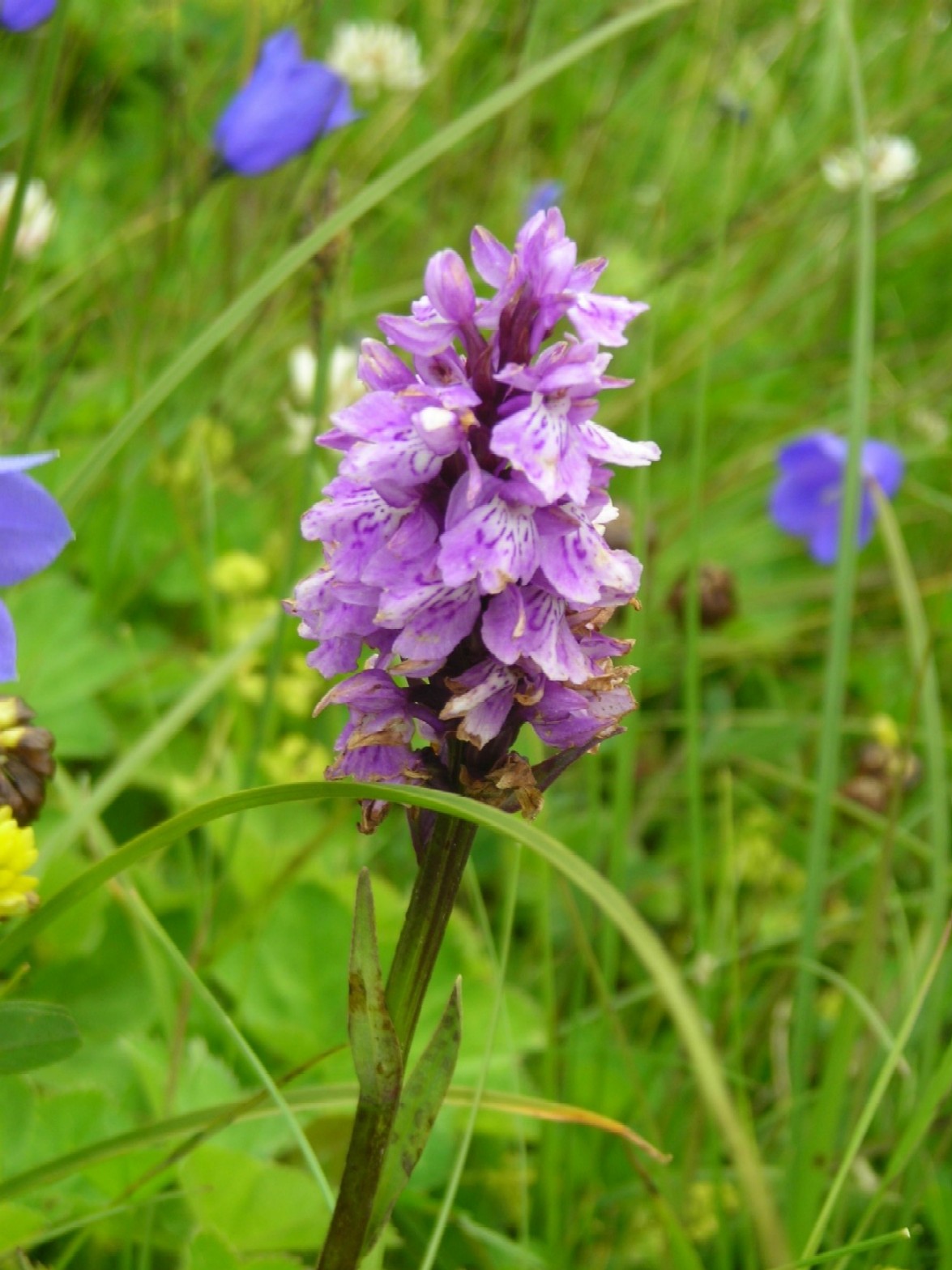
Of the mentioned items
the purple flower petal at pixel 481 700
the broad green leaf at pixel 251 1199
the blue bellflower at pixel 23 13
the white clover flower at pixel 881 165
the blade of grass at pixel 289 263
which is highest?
the white clover flower at pixel 881 165

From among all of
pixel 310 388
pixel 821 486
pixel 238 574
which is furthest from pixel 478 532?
pixel 821 486

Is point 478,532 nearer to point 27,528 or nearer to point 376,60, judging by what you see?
point 27,528

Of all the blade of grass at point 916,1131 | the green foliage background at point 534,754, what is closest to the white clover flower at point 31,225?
the green foliage background at point 534,754

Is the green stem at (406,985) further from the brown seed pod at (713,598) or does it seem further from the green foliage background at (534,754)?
the brown seed pod at (713,598)

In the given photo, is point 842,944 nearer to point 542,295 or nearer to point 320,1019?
point 320,1019

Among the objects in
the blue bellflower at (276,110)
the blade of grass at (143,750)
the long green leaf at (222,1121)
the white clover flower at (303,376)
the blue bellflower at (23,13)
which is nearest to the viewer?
the long green leaf at (222,1121)
